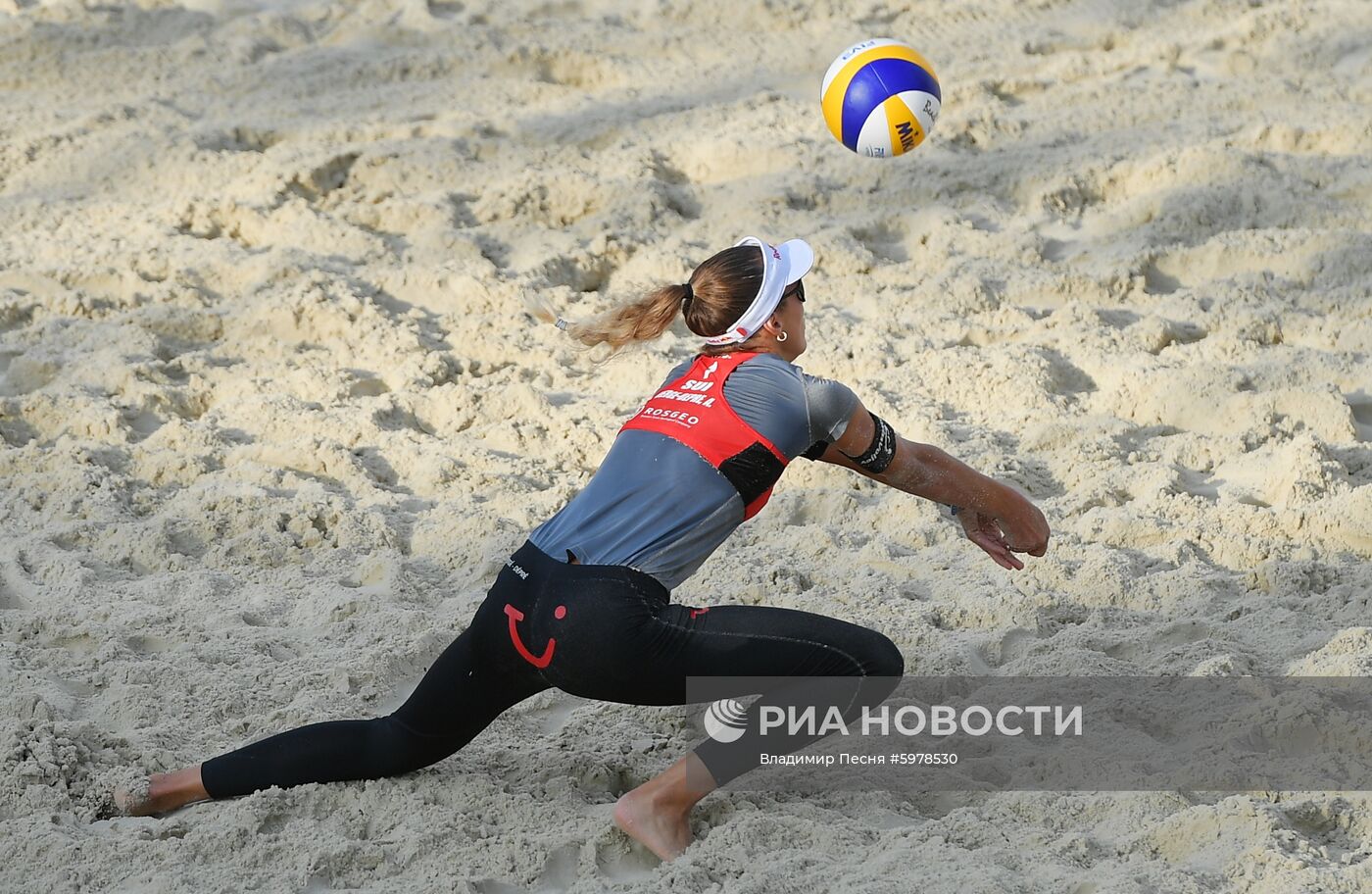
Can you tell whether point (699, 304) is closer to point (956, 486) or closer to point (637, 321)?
point (637, 321)

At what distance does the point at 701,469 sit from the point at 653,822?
0.67 metres

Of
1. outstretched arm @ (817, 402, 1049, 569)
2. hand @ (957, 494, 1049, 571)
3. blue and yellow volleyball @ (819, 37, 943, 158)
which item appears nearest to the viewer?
outstretched arm @ (817, 402, 1049, 569)

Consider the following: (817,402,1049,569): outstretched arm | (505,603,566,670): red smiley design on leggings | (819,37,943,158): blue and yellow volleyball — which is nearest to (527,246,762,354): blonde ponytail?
(817,402,1049,569): outstretched arm

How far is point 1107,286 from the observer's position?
529 cm

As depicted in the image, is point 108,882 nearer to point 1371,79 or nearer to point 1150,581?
point 1150,581

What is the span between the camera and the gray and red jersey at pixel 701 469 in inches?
109

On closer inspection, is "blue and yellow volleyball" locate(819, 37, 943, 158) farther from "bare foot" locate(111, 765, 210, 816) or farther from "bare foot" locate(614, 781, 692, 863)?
"bare foot" locate(111, 765, 210, 816)

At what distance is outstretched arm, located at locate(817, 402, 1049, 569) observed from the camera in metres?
2.89

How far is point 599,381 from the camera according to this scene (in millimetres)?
4965

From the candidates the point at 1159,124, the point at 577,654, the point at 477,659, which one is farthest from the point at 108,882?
the point at 1159,124

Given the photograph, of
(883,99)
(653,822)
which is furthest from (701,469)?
(883,99)

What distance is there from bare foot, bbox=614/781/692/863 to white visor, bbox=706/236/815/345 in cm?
88

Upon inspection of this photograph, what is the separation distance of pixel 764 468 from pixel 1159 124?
13.4 feet

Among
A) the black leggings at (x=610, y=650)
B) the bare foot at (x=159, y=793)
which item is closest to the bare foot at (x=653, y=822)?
the black leggings at (x=610, y=650)
